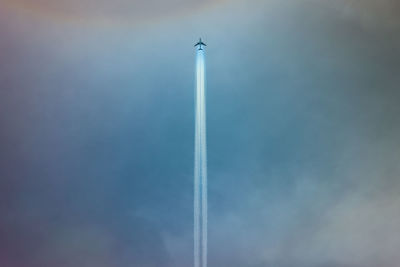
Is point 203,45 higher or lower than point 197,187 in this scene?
higher

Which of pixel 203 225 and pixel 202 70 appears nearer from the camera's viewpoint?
pixel 202 70

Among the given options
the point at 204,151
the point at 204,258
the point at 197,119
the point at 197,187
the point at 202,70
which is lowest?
the point at 204,258

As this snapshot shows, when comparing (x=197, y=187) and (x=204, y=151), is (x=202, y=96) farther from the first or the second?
(x=197, y=187)

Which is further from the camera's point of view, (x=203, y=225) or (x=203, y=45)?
(x=203, y=225)

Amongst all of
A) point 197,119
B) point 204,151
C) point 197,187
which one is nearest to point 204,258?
point 197,187

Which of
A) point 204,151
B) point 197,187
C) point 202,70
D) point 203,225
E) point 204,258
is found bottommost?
point 204,258

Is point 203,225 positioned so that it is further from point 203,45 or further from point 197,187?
point 203,45

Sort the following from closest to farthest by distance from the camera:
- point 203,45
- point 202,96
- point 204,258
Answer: point 203,45 < point 202,96 < point 204,258

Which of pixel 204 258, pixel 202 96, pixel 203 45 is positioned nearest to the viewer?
pixel 203 45

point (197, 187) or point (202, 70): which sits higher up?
point (202, 70)

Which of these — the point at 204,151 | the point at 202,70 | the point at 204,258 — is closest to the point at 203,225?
the point at 204,258
